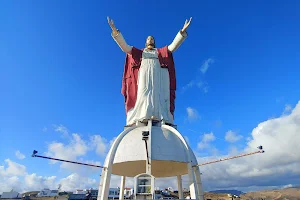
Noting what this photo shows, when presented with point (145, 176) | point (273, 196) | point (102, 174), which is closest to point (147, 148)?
point (145, 176)

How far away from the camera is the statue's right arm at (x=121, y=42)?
2058 centimetres

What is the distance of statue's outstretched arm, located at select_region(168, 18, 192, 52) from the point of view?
2066 centimetres

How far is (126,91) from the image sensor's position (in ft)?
73.9

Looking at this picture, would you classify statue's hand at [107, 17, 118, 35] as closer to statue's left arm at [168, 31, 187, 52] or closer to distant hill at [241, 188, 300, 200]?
statue's left arm at [168, 31, 187, 52]

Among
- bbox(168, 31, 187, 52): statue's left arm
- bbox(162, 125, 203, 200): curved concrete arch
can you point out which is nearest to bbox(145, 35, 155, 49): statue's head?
bbox(168, 31, 187, 52): statue's left arm

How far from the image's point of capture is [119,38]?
2073 cm

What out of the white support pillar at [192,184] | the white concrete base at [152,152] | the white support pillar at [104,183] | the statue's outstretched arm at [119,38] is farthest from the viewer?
the statue's outstretched arm at [119,38]

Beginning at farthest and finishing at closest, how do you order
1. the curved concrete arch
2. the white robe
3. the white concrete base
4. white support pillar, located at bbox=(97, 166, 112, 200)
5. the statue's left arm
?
1. the statue's left arm
2. the white robe
3. the white concrete base
4. white support pillar, located at bbox=(97, 166, 112, 200)
5. the curved concrete arch

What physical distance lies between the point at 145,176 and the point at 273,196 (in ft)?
249

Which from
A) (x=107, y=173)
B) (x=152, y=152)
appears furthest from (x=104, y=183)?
(x=152, y=152)

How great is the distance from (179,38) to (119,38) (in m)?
5.02

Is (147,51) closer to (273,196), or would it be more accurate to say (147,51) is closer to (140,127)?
A: (140,127)

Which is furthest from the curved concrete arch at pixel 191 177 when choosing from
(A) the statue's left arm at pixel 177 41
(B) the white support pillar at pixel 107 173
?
(A) the statue's left arm at pixel 177 41

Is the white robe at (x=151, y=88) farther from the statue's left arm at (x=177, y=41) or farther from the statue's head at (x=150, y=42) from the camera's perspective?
the statue's head at (x=150, y=42)
